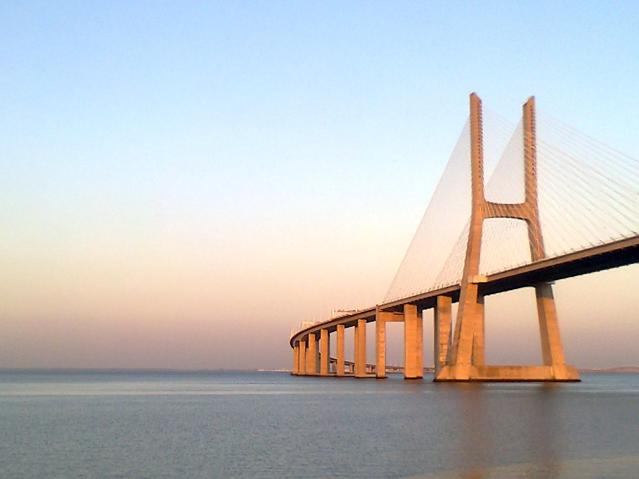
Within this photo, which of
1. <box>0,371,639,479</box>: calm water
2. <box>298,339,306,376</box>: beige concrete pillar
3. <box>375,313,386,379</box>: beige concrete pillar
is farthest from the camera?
<box>298,339,306,376</box>: beige concrete pillar

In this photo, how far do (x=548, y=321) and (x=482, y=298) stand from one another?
5557 mm

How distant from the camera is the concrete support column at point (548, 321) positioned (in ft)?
211

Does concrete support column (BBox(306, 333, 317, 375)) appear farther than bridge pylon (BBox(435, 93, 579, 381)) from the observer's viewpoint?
Yes

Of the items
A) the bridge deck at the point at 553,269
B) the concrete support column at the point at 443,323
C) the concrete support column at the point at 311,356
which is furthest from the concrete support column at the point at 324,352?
the concrete support column at the point at 443,323

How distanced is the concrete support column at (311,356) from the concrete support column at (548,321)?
6133cm

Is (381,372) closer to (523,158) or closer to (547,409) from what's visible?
(523,158)

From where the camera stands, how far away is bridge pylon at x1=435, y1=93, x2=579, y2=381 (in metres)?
62.2

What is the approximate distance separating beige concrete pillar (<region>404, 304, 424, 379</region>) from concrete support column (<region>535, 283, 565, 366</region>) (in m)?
17.8

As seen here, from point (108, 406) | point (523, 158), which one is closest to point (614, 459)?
point (108, 406)

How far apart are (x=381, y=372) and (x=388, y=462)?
79.0m

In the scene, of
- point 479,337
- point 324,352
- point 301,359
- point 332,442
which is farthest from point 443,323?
point 301,359

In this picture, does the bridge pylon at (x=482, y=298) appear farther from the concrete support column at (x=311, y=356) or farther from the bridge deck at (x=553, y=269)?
the concrete support column at (x=311, y=356)

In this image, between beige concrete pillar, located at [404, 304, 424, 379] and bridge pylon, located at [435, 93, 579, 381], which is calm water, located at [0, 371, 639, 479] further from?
beige concrete pillar, located at [404, 304, 424, 379]

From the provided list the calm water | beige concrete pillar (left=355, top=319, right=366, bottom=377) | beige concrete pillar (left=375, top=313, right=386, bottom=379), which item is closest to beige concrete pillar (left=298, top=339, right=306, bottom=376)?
beige concrete pillar (left=355, top=319, right=366, bottom=377)
